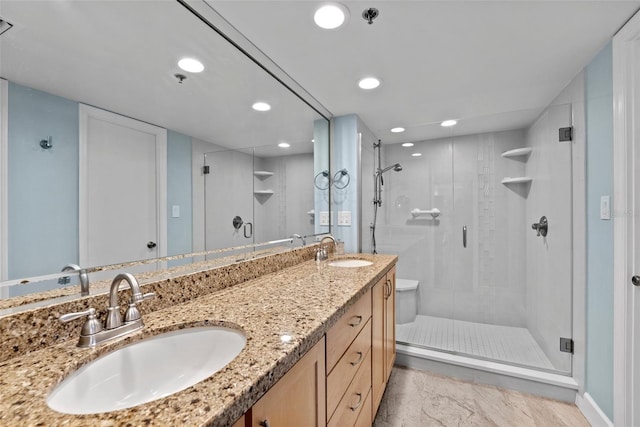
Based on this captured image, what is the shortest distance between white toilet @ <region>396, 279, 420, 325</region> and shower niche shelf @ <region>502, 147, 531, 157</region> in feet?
5.36

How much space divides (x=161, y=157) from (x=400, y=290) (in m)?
2.61

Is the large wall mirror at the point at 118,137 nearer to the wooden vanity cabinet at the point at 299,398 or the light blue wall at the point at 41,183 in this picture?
the light blue wall at the point at 41,183

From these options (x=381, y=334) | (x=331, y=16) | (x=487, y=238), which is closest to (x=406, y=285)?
(x=487, y=238)

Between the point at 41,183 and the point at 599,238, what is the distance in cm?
252

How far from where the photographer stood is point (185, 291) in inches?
41.1

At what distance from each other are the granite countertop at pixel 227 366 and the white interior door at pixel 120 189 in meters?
0.25

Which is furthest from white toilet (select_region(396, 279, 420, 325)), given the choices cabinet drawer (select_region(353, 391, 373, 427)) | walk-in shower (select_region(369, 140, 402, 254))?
cabinet drawer (select_region(353, 391, 373, 427))

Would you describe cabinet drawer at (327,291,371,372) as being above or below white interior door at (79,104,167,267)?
below

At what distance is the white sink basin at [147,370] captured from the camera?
1.92ft

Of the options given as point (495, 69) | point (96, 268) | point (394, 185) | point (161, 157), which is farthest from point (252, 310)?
point (394, 185)

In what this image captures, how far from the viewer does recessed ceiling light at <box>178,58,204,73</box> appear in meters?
1.18

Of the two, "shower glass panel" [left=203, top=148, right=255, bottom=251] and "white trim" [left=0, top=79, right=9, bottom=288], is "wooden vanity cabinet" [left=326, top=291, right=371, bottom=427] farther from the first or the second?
"white trim" [left=0, top=79, right=9, bottom=288]

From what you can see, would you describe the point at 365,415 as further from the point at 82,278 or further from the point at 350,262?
the point at 82,278

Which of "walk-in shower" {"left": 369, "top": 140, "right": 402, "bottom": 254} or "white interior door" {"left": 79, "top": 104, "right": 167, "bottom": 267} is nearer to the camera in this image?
"white interior door" {"left": 79, "top": 104, "right": 167, "bottom": 267}
